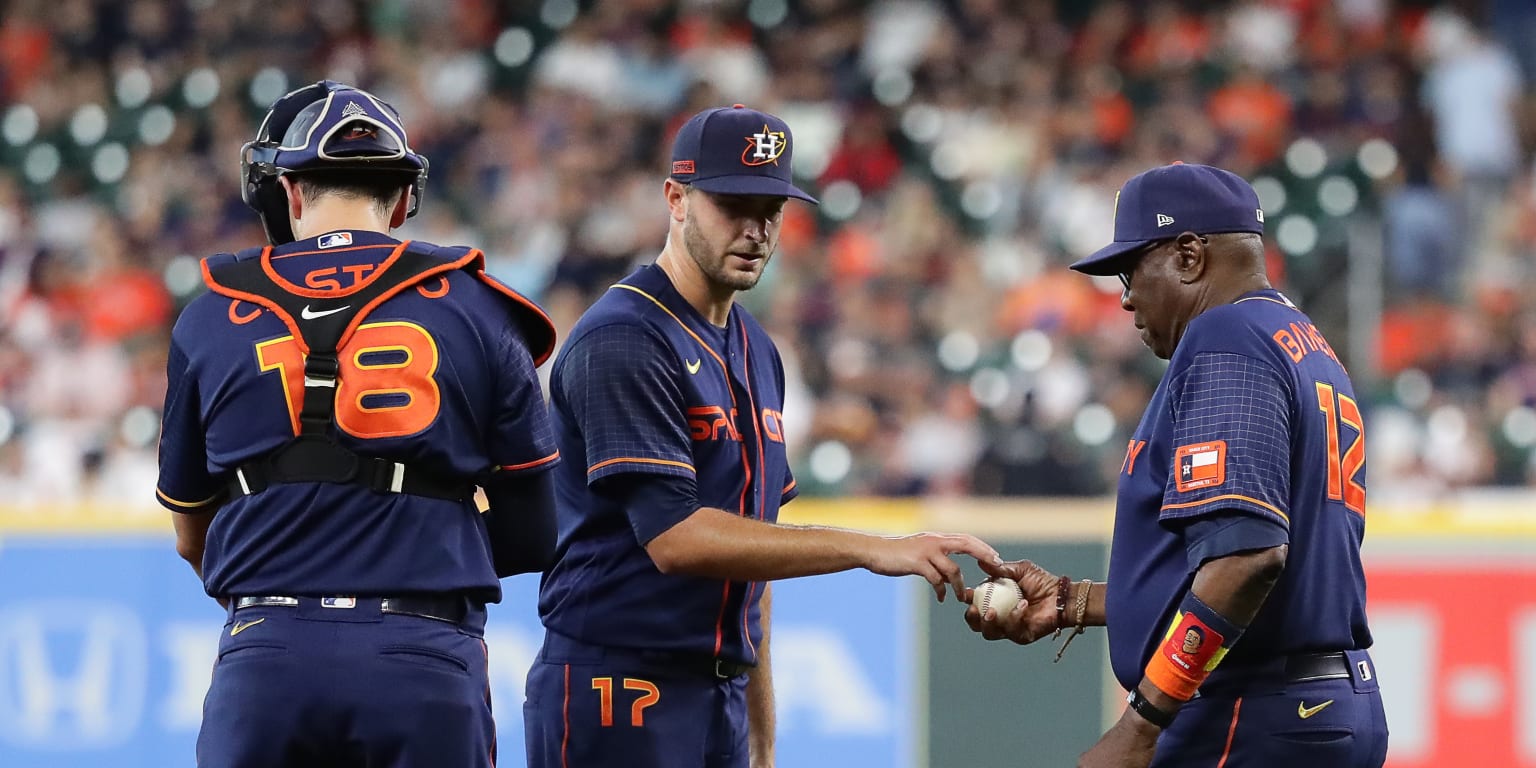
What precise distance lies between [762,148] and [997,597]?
121cm

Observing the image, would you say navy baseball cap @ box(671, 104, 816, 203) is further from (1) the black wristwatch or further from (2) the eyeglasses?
(1) the black wristwatch

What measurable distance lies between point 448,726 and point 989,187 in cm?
1070

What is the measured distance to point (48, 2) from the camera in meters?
17.1

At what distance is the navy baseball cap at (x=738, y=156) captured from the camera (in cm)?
438

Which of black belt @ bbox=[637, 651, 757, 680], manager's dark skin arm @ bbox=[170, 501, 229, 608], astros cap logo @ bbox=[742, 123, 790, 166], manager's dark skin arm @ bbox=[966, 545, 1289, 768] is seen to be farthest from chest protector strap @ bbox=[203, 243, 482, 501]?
manager's dark skin arm @ bbox=[966, 545, 1289, 768]

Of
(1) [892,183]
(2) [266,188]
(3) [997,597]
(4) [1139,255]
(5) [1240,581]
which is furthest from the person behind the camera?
(1) [892,183]

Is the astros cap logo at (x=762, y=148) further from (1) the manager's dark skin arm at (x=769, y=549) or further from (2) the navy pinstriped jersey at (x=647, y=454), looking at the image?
(1) the manager's dark skin arm at (x=769, y=549)

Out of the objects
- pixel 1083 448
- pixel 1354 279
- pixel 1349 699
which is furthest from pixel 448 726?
pixel 1354 279

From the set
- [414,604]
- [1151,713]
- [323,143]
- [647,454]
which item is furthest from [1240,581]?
[323,143]

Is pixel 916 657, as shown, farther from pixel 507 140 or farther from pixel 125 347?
pixel 507 140

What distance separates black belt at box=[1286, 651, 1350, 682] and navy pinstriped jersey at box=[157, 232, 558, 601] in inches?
64.0

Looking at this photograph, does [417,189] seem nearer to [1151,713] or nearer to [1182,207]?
[1182,207]

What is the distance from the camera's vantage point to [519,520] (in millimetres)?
3854

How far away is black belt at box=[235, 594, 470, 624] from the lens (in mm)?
3533
